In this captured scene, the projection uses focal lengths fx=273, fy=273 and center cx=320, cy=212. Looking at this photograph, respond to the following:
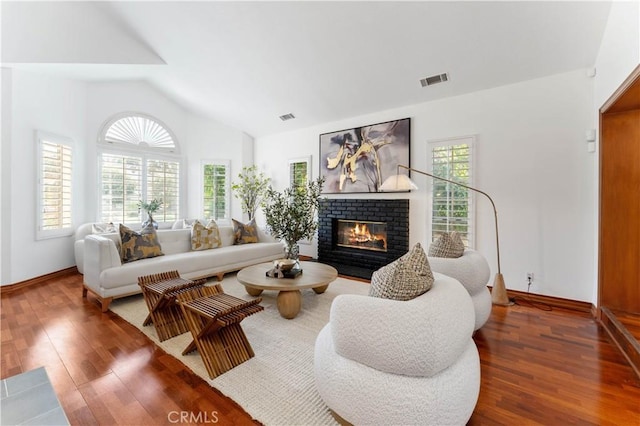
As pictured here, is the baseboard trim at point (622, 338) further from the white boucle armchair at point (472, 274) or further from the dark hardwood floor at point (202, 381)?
the white boucle armchair at point (472, 274)

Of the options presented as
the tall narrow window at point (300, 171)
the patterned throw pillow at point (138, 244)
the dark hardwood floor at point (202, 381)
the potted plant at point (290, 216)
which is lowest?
the dark hardwood floor at point (202, 381)

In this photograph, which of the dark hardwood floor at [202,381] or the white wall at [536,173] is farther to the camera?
the white wall at [536,173]

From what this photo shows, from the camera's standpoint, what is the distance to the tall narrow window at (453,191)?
3926 millimetres

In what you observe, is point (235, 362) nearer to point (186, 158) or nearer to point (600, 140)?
point (600, 140)

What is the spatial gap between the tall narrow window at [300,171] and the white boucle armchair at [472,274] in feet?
12.7

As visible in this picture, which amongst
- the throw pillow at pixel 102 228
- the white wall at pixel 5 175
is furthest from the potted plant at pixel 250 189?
the white wall at pixel 5 175

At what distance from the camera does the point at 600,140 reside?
289 centimetres

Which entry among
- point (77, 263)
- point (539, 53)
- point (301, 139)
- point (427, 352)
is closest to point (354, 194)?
point (301, 139)

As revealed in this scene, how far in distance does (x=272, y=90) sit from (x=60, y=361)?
14.6 feet

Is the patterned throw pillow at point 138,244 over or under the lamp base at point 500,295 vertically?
over

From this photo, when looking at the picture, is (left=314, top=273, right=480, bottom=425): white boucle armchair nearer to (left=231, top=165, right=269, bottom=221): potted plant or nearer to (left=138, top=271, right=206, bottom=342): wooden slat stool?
(left=138, top=271, right=206, bottom=342): wooden slat stool

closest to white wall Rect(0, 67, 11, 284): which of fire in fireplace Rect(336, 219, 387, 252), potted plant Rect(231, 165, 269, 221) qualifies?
potted plant Rect(231, 165, 269, 221)

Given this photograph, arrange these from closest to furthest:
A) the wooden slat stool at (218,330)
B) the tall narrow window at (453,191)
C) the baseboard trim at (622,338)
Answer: the wooden slat stool at (218,330) → the baseboard trim at (622,338) → the tall narrow window at (453,191)

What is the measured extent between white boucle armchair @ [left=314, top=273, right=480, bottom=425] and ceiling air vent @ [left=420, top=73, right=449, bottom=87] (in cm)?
334
